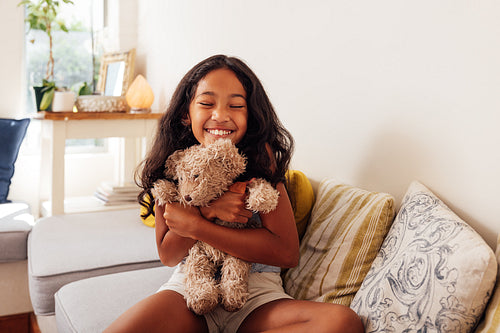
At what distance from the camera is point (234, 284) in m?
0.99

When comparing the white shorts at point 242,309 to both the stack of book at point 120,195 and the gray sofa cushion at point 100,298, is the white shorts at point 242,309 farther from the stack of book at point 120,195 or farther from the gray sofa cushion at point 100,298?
the stack of book at point 120,195

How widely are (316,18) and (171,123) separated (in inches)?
23.8

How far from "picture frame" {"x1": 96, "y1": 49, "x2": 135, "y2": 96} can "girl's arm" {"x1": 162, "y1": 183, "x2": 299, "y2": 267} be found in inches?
73.8

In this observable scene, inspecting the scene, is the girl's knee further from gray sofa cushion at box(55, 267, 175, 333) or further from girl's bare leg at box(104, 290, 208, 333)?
gray sofa cushion at box(55, 267, 175, 333)

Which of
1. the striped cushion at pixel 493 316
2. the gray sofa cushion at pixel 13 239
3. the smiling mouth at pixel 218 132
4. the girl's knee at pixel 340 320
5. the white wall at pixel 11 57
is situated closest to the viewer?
Result: the striped cushion at pixel 493 316

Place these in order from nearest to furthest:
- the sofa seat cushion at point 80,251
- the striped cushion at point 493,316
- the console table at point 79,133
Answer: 1. the striped cushion at point 493,316
2. the sofa seat cushion at point 80,251
3. the console table at point 79,133

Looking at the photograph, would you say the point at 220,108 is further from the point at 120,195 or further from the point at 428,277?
the point at 120,195

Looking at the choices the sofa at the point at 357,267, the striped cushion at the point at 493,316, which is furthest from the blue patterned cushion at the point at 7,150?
the striped cushion at the point at 493,316

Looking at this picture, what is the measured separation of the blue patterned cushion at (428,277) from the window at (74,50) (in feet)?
7.98

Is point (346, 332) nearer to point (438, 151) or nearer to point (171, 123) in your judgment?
point (438, 151)

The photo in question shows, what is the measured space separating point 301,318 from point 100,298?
59 centimetres

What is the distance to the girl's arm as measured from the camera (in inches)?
40.5

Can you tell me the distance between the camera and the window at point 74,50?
2.88 metres

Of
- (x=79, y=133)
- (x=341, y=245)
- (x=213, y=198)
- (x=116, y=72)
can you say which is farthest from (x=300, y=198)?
(x=116, y=72)
